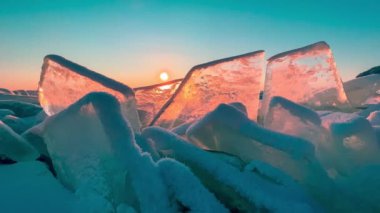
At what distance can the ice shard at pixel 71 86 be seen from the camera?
7.13ft

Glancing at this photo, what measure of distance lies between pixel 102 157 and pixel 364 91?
10.3ft

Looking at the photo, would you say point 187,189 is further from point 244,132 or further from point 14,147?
point 14,147

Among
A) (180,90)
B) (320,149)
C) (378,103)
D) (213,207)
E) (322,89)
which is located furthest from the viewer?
(378,103)

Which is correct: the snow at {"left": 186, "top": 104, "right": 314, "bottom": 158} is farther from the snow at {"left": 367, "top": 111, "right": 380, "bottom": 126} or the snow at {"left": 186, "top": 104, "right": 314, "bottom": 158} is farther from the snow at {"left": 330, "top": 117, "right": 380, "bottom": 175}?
the snow at {"left": 367, "top": 111, "right": 380, "bottom": 126}

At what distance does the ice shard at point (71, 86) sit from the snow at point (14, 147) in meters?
0.47

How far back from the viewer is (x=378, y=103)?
3.68 m

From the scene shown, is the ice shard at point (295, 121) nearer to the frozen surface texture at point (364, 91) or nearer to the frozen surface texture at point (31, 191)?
the frozen surface texture at point (31, 191)

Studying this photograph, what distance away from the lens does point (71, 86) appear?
2.40 metres

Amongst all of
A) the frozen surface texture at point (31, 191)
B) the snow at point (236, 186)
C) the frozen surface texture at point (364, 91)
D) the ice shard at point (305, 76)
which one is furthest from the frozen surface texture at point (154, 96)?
the frozen surface texture at point (364, 91)

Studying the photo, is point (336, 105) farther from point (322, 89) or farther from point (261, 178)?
point (261, 178)

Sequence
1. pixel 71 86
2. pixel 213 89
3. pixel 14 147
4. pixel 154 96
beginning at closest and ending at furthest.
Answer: pixel 14 147, pixel 71 86, pixel 213 89, pixel 154 96

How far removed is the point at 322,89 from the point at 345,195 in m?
1.68

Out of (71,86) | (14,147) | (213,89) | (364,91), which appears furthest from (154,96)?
(364,91)

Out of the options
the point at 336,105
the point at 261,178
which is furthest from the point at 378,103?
the point at 261,178
